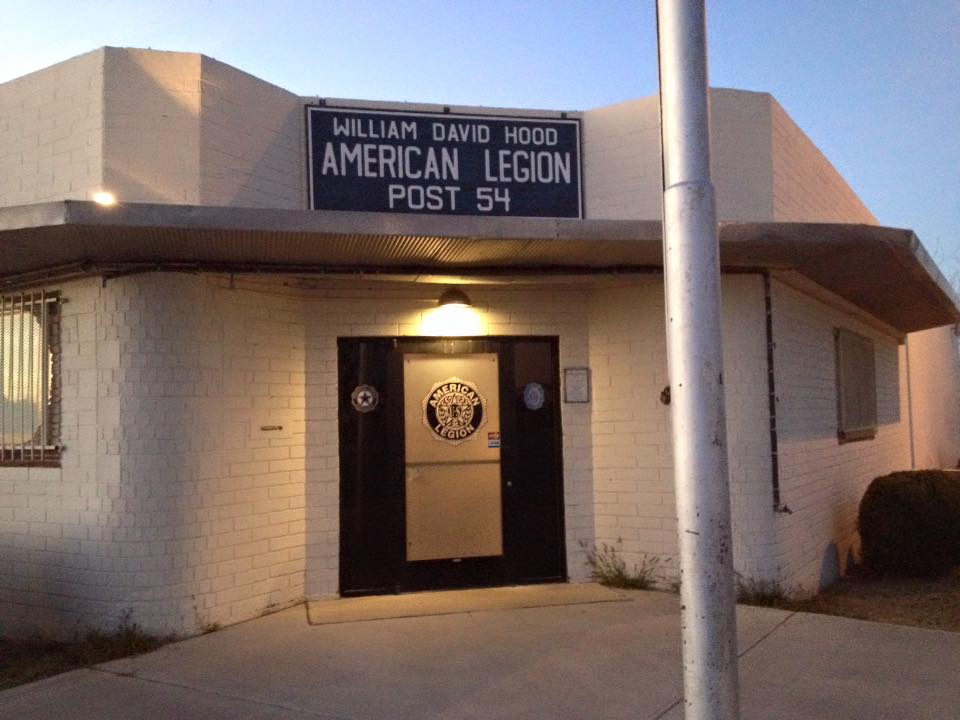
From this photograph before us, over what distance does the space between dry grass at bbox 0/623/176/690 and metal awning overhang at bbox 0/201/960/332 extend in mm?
2734

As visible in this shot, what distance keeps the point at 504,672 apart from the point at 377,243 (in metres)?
3.11

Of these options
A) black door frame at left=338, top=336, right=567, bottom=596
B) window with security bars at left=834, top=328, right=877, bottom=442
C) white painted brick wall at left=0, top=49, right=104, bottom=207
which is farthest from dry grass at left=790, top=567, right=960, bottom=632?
white painted brick wall at left=0, top=49, right=104, bottom=207

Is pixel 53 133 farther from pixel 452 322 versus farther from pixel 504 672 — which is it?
pixel 504 672

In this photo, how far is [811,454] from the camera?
9344 millimetres

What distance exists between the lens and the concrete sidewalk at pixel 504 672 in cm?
555

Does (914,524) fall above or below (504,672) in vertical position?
above

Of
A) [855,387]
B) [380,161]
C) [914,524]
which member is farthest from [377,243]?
[855,387]

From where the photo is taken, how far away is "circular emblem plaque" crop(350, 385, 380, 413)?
8.45 metres

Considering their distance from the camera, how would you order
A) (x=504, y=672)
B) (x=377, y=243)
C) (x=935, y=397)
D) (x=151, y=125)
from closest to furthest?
(x=504, y=672)
(x=377, y=243)
(x=151, y=125)
(x=935, y=397)

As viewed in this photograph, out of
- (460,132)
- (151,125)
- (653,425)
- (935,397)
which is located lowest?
(653,425)

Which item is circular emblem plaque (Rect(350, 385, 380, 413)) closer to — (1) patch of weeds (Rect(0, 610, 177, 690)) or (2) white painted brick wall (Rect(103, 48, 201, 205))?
(2) white painted brick wall (Rect(103, 48, 201, 205))

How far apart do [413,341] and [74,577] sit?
3.39 meters

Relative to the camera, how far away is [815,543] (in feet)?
30.8

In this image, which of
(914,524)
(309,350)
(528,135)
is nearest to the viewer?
(309,350)
